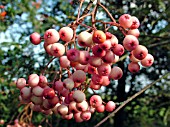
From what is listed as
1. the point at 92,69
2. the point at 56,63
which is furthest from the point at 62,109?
the point at 56,63

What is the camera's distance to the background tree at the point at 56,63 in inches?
80.8

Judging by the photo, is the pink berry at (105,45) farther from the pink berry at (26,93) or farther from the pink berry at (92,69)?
the pink berry at (26,93)

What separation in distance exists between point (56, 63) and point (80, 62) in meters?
1.51

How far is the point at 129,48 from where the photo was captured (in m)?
0.78

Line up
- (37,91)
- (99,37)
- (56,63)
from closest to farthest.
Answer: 1. (99,37)
2. (37,91)
3. (56,63)

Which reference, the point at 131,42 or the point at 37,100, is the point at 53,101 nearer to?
the point at 37,100

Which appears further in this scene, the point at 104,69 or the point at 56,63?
the point at 56,63

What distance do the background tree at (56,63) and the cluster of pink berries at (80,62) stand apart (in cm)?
59

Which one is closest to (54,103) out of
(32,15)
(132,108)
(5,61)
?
(5,61)

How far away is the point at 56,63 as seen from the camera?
2.28 metres

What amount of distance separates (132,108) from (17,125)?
2.35 metres

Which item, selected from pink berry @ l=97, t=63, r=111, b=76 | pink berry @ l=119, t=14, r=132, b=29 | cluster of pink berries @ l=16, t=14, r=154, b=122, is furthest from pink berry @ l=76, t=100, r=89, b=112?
pink berry @ l=119, t=14, r=132, b=29

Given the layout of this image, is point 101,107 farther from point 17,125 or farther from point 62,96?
point 17,125

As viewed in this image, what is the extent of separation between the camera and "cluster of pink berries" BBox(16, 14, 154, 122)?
0.76 meters
